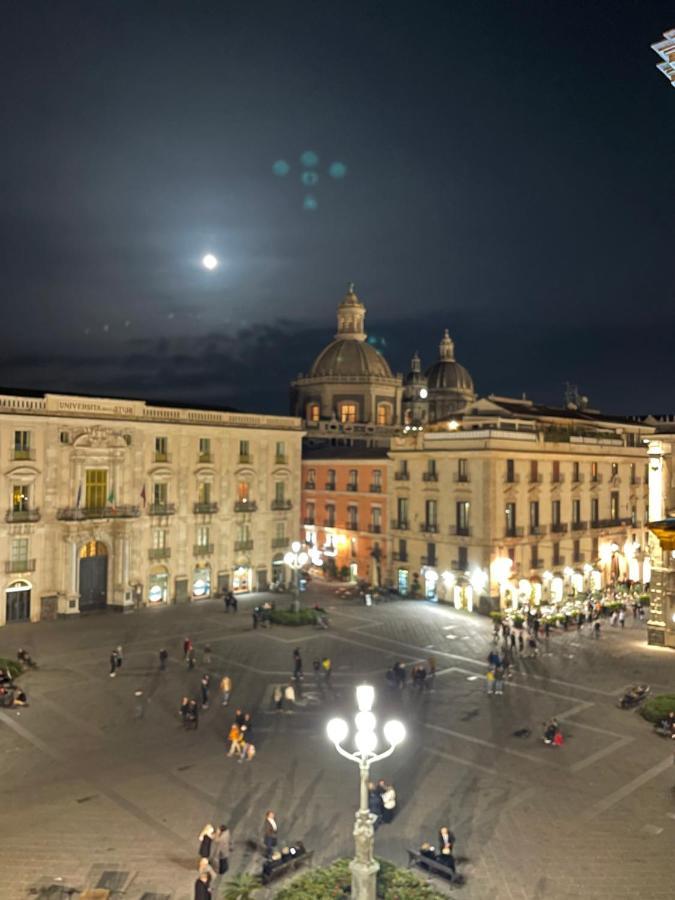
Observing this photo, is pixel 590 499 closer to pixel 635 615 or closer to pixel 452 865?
pixel 635 615

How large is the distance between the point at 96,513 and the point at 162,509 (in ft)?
15.1

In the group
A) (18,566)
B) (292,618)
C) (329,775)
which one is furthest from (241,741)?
(18,566)

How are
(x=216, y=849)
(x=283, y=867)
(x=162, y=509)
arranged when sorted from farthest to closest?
(x=162, y=509)
(x=216, y=849)
(x=283, y=867)

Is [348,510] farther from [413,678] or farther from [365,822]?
[365,822]

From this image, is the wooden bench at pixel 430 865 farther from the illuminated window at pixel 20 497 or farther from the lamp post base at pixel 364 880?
the illuminated window at pixel 20 497

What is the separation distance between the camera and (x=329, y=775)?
21234mm

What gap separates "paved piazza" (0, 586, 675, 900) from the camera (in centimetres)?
1628

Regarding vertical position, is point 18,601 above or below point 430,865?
above

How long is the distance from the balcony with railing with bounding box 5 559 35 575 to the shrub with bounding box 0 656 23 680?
11.0 m

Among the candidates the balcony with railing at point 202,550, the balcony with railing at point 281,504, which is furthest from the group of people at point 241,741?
the balcony with railing at point 281,504

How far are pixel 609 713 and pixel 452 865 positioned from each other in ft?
46.0

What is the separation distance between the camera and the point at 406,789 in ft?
66.9

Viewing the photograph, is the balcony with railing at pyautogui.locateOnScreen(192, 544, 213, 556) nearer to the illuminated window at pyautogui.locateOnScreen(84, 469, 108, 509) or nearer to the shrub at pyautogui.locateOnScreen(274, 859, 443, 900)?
the illuminated window at pyautogui.locateOnScreen(84, 469, 108, 509)

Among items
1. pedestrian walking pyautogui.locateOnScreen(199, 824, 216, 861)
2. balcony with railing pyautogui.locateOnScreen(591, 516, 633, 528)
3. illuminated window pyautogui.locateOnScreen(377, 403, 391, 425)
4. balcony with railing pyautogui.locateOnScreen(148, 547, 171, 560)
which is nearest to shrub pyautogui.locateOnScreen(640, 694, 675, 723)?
pedestrian walking pyautogui.locateOnScreen(199, 824, 216, 861)
